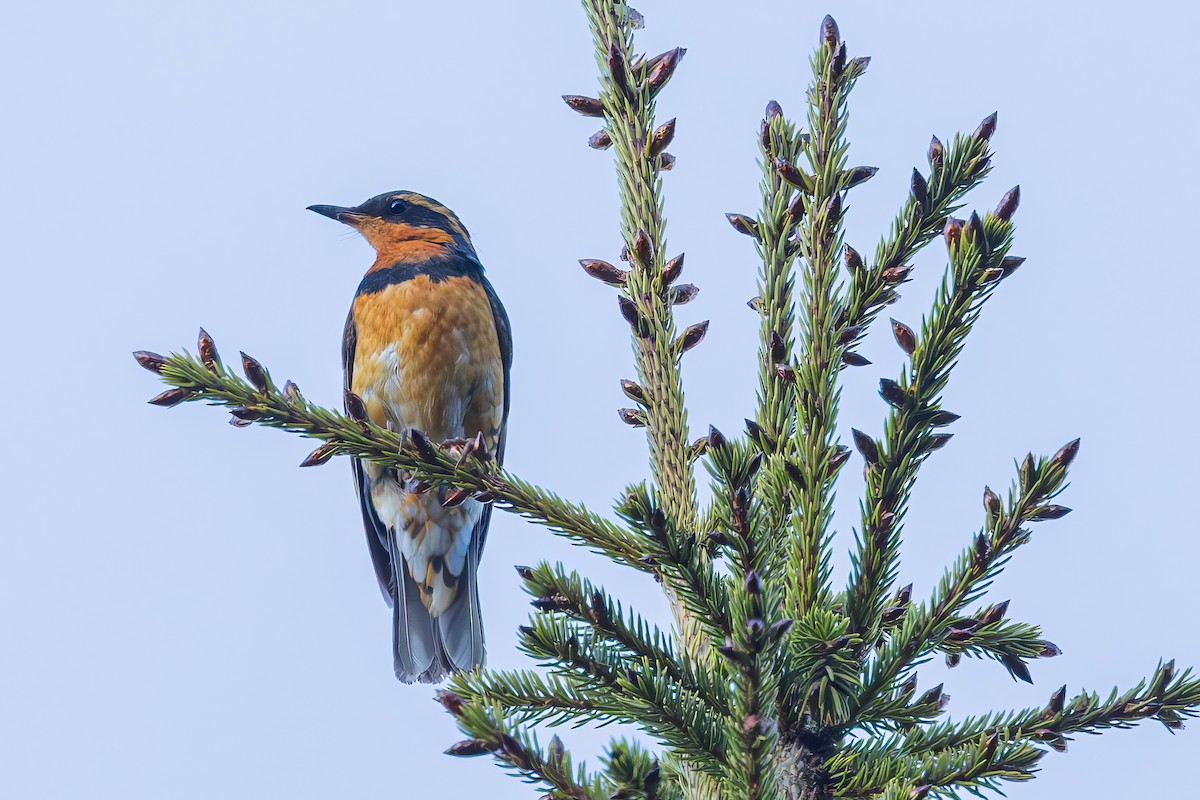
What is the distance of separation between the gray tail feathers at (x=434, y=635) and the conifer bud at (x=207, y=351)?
3.95m

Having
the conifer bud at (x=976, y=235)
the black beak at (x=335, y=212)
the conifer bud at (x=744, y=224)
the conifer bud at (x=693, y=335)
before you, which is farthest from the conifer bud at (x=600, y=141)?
the black beak at (x=335, y=212)

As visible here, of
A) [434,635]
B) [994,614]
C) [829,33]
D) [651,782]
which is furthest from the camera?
[434,635]

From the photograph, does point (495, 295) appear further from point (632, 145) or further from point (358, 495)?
point (632, 145)

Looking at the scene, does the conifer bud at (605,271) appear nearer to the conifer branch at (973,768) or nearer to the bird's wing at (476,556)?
the conifer branch at (973,768)

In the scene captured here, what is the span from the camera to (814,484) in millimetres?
2412

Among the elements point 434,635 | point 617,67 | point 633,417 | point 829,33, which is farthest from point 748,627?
point 434,635

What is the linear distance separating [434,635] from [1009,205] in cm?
486

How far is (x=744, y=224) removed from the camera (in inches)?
107

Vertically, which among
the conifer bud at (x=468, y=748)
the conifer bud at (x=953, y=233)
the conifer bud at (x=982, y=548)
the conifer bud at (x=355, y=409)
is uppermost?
the conifer bud at (x=355, y=409)

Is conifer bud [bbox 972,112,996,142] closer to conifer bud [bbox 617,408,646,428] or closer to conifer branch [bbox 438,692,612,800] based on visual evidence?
conifer bud [bbox 617,408,646,428]

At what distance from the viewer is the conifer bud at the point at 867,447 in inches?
91.4

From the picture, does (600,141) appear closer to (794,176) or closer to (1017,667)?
(794,176)

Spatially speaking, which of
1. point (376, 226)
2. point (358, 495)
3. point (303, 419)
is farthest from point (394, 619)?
point (303, 419)

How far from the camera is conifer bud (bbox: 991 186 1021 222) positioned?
228 cm
